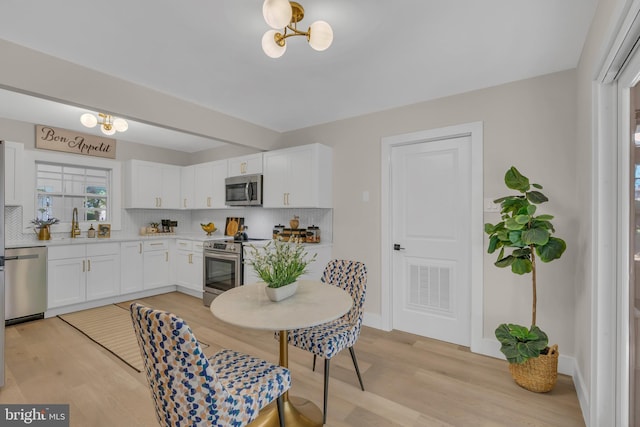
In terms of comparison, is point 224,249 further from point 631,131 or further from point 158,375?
point 631,131

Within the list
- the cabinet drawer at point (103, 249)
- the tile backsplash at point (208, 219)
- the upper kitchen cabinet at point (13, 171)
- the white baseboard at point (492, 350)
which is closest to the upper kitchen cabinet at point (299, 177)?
the tile backsplash at point (208, 219)

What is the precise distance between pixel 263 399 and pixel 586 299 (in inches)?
82.5

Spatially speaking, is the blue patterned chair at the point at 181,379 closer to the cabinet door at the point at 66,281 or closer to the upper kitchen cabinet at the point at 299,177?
the upper kitchen cabinet at the point at 299,177

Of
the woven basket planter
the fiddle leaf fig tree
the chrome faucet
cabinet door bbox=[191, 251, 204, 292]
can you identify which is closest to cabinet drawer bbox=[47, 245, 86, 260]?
the chrome faucet

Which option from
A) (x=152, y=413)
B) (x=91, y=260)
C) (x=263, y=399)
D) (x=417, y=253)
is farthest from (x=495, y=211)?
(x=91, y=260)

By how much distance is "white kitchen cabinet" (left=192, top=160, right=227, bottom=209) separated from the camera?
15.8 ft

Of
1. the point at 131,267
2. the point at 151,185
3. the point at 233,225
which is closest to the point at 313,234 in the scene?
the point at 233,225

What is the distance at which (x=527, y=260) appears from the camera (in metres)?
2.25

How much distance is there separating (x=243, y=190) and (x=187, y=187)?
5.47 feet

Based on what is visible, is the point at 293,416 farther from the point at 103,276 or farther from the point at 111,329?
the point at 103,276

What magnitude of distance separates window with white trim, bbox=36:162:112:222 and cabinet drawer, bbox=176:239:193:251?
1.16m

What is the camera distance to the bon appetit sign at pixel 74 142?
4.08 metres

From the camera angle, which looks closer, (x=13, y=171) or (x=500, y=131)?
(x=500, y=131)

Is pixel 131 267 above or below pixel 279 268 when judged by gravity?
below
